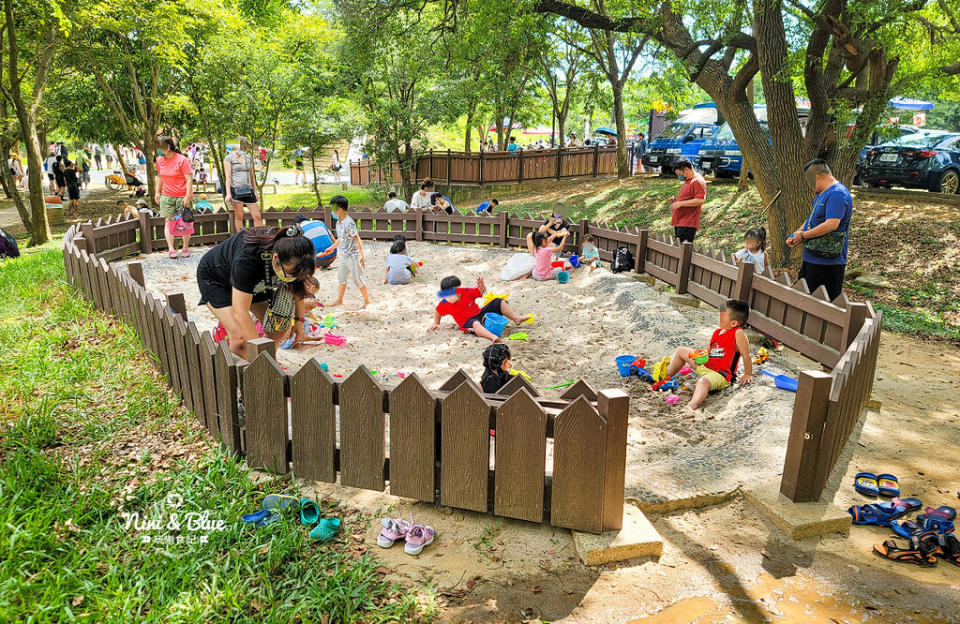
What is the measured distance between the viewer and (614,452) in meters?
3.01

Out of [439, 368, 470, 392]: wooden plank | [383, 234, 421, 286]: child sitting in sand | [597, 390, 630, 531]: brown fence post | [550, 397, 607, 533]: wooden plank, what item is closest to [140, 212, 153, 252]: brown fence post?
[383, 234, 421, 286]: child sitting in sand

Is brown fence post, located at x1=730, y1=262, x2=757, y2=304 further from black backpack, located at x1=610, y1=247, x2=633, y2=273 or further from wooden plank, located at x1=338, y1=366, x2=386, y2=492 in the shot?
wooden plank, located at x1=338, y1=366, x2=386, y2=492

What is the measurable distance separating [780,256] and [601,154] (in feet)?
50.1

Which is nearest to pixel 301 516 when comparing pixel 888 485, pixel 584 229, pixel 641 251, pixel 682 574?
pixel 682 574

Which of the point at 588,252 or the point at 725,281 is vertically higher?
the point at 725,281

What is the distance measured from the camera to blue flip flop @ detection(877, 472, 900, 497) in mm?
3662

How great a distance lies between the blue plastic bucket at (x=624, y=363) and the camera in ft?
20.7

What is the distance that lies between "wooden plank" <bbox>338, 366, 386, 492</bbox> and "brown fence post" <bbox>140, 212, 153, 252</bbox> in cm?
947

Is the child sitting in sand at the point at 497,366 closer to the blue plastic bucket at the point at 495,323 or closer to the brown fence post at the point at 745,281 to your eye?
the blue plastic bucket at the point at 495,323

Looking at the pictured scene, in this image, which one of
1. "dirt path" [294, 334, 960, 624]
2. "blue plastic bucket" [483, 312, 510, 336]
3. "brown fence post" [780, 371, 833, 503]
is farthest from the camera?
"blue plastic bucket" [483, 312, 510, 336]

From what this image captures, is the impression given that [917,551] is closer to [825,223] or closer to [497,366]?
[497,366]

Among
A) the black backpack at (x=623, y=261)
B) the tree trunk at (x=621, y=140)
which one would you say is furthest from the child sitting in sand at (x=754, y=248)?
the tree trunk at (x=621, y=140)

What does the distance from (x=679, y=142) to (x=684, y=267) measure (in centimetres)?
1327

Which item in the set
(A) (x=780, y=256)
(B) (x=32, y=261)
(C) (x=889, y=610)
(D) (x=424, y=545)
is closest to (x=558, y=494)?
(D) (x=424, y=545)
